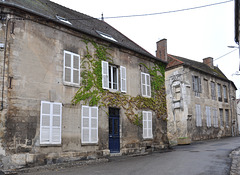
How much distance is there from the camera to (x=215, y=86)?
26.3m

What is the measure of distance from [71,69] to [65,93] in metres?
1.18

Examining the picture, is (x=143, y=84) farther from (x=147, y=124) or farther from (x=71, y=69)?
(x=71, y=69)

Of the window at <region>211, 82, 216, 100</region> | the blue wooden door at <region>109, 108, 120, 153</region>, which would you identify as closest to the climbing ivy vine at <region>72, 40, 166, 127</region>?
the blue wooden door at <region>109, 108, 120, 153</region>

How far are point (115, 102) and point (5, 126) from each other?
19.2 feet

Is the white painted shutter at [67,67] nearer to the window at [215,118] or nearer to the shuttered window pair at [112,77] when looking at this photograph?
the shuttered window pair at [112,77]

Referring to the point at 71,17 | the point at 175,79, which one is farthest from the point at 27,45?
the point at 175,79

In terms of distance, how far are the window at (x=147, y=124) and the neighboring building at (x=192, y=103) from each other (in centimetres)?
545

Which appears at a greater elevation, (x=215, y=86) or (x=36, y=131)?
(x=215, y=86)

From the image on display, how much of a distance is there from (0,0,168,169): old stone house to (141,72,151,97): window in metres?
0.06

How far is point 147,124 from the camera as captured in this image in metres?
14.8

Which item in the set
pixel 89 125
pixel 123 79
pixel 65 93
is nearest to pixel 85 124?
pixel 89 125

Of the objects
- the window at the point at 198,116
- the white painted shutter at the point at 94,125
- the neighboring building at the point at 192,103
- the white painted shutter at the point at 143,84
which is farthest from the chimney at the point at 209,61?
the white painted shutter at the point at 94,125

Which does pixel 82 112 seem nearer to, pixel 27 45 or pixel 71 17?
pixel 27 45

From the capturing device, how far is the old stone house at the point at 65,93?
922 cm
